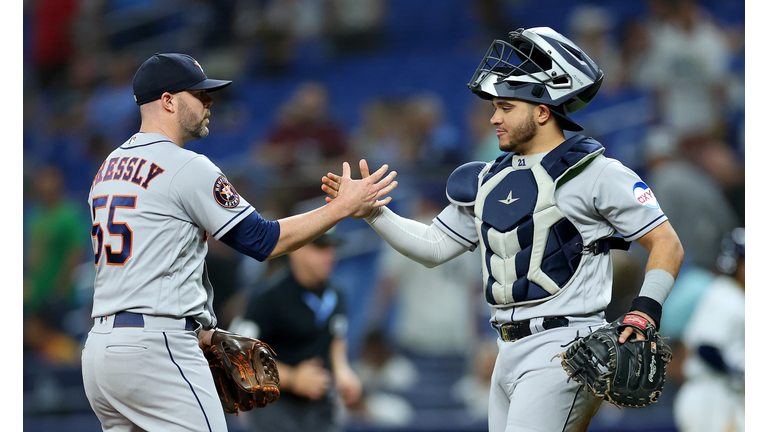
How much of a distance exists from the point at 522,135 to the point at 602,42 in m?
7.41

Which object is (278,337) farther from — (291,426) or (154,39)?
(154,39)

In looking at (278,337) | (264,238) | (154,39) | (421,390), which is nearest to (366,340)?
(421,390)

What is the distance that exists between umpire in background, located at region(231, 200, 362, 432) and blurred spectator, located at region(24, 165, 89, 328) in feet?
14.4

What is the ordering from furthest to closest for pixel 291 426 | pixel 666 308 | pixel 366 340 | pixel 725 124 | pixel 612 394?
pixel 725 124 → pixel 366 340 → pixel 666 308 → pixel 291 426 → pixel 612 394

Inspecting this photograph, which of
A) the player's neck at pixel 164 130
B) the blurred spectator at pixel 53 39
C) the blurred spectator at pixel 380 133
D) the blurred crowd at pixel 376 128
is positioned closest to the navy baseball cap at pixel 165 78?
the player's neck at pixel 164 130

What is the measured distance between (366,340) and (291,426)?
2.65 metres

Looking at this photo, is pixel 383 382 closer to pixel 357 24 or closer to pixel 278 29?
pixel 357 24

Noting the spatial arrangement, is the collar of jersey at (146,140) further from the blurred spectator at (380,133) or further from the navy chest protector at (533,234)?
the blurred spectator at (380,133)

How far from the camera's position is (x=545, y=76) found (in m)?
3.45

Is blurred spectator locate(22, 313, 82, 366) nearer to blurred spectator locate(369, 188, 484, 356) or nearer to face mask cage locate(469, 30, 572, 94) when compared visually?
blurred spectator locate(369, 188, 484, 356)

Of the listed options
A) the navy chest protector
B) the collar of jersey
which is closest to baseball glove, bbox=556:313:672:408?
the navy chest protector

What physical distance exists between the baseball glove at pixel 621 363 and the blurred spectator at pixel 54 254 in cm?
731

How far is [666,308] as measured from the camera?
733 cm

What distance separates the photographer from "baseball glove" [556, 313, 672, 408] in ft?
9.75
